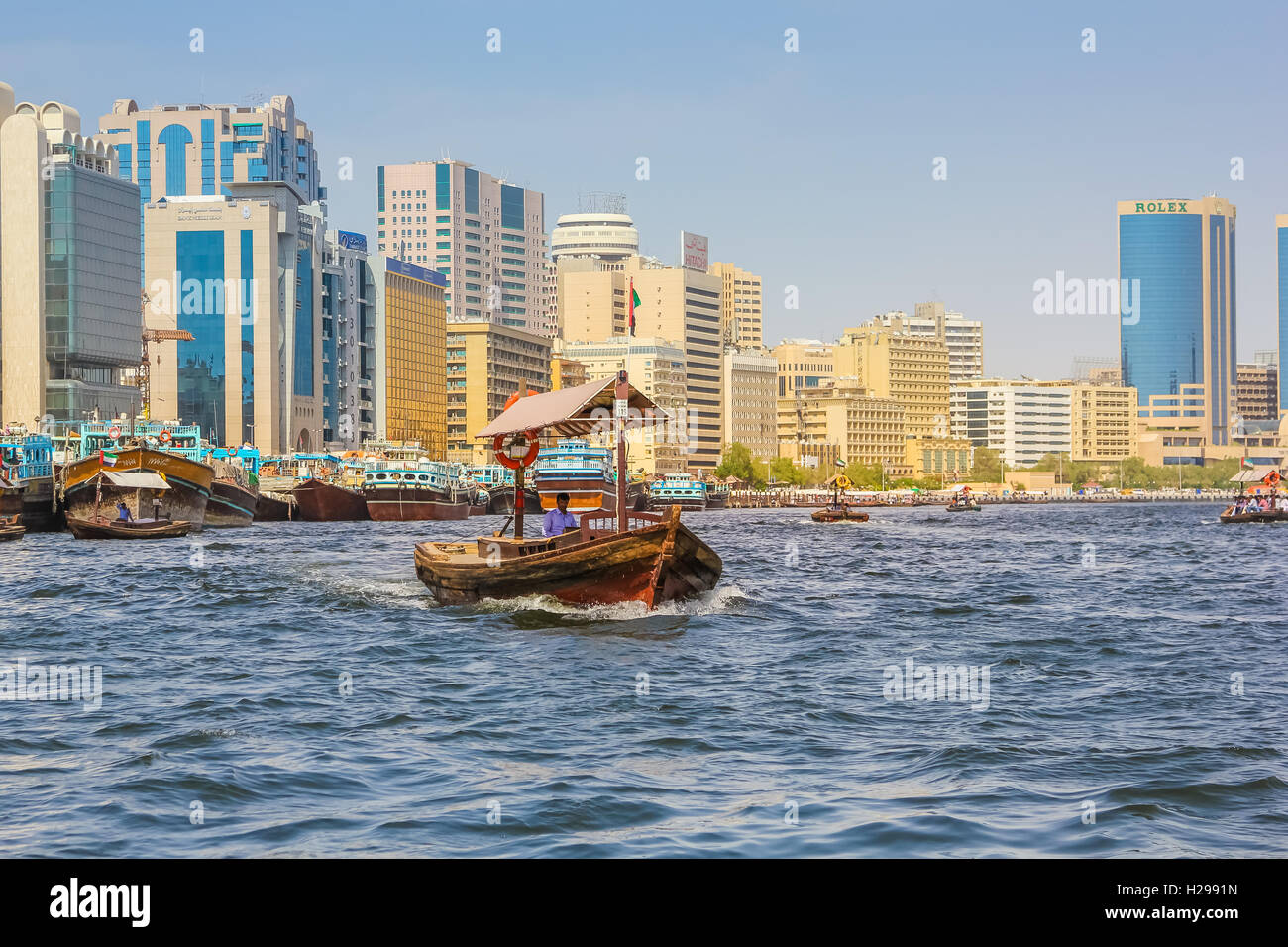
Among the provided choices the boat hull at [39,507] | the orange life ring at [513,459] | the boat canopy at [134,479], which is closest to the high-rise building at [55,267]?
the boat hull at [39,507]

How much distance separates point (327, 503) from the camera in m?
116

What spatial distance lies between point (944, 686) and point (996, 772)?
6.79 metres

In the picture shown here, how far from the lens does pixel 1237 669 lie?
24.6m

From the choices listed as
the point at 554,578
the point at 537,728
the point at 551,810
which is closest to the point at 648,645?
the point at 554,578

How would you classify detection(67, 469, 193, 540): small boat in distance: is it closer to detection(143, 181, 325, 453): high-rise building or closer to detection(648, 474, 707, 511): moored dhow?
detection(648, 474, 707, 511): moored dhow

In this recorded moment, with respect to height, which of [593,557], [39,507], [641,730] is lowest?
[641,730]

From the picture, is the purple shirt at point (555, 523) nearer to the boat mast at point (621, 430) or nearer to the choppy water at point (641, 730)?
the boat mast at point (621, 430)

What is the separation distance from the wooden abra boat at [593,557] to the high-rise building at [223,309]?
153 metres

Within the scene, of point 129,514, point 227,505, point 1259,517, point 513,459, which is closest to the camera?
point 513,459

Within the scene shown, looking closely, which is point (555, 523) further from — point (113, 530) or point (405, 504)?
point (405, 504)

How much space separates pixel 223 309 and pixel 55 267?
96.9 ft

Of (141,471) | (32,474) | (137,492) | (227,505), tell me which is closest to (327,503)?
(227,505)

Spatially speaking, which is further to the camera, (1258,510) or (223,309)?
(223,309)
